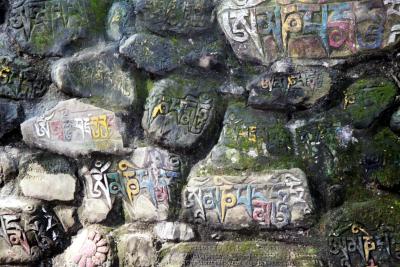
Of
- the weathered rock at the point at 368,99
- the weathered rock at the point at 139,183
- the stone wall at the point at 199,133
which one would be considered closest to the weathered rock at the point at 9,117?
the stone wall at the point at 199,133

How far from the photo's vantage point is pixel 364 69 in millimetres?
1722

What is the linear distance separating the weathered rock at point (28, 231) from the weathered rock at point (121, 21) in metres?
0.57

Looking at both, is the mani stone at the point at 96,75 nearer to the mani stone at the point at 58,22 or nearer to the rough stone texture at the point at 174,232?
the mani stone at the point at 58,22

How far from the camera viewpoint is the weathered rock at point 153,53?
1.87 meters

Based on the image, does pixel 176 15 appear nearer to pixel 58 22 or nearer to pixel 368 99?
pixel 58 22

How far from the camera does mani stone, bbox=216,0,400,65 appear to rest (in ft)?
5.44

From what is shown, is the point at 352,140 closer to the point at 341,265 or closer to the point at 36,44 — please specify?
the point at 341,265

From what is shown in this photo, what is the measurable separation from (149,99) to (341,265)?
28.1 inches

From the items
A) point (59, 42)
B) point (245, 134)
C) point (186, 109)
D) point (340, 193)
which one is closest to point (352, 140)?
point (340, 193)

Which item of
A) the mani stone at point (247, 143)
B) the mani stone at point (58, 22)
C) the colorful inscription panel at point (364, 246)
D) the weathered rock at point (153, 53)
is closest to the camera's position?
the colorful inscription panel at point (364, 246)

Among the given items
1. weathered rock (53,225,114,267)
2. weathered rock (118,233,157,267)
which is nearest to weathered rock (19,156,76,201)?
weathered rock (53,225,114,267)

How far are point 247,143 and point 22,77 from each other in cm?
76

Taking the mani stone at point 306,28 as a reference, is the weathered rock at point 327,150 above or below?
below

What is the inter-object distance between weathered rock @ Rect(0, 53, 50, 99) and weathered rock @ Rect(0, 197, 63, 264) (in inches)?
13.4
